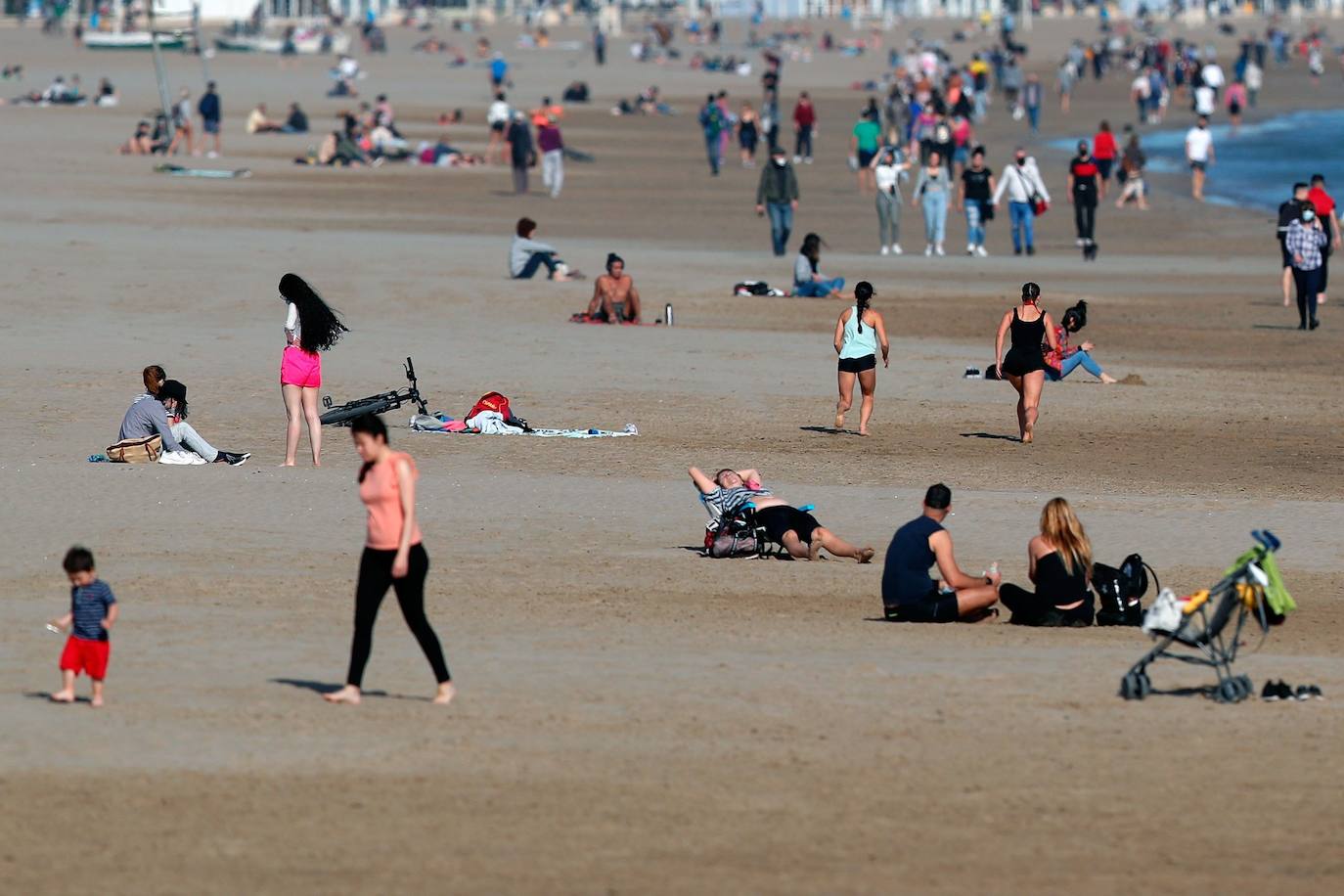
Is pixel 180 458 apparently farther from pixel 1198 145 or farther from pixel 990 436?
pixel 1198 145

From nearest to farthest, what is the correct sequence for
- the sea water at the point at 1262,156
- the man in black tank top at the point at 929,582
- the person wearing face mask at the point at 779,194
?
the man in black tank top at the point at 929,582 → the person wearing face mask at the point at 779,194 → the sea water at the point at 1262,156

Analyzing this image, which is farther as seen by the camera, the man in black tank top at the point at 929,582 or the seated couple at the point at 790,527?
the seated couple at the point at 790,527

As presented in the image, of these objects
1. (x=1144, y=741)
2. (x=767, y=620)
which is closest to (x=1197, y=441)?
(x=767, y=620)

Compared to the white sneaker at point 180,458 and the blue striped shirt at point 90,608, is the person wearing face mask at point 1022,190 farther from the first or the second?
the blue striped shirt at point 90,608

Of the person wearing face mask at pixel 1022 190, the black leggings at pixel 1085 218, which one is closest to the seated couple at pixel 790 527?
the person wearing face mask at pixel 1022 190

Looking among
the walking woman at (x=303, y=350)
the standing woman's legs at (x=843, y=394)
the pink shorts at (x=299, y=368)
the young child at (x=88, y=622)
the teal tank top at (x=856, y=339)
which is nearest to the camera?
the young child at (x=88, y=622)

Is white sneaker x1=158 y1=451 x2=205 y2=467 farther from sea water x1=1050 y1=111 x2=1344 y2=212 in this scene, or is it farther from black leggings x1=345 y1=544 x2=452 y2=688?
sea water x1=1050 y1=111 x2=1344 y2=212

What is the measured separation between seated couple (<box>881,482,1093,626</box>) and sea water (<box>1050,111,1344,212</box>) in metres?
31.0

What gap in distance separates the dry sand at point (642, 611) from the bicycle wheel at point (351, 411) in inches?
6.7

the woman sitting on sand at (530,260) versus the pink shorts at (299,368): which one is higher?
the pink shorts at (299,368)

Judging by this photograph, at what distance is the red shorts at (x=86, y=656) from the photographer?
998 cm

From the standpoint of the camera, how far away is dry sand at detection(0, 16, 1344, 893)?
8.72m

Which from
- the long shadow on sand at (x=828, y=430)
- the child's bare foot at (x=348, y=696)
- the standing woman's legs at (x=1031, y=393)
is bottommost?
the long shadow on sand at (x=828, y=430)

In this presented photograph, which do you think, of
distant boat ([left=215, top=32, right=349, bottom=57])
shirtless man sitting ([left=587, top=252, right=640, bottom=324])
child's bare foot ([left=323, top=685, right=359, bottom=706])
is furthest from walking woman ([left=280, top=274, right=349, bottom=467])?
distant boat ([left=215, top=32, right=349, bottom=57])
